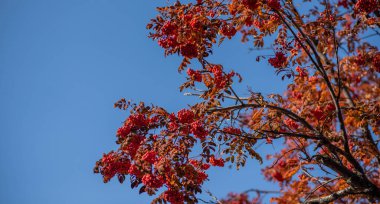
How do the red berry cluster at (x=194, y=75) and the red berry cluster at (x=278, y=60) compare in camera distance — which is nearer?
the red berry cluster at (x=194, y=75)

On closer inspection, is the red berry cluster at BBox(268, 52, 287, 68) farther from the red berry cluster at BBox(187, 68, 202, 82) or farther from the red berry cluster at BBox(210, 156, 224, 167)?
the red berry cluster at BBox(210, 156, 224, 167)

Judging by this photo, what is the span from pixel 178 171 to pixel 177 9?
A: 264 cm

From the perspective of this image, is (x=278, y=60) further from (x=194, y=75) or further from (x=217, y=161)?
(x=217, y=161)

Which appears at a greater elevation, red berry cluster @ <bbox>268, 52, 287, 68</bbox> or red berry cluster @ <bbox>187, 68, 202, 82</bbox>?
red berry cluster @ <bbox>268, 52, 287, 68</bbox>

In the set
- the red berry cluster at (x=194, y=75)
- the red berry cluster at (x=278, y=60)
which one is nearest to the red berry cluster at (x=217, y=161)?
the red berry cluster at (x=194, y=75)

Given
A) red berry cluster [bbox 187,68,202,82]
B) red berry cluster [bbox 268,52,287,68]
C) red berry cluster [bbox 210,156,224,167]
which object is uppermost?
red berry cluster [bbox 268,52,287,68]

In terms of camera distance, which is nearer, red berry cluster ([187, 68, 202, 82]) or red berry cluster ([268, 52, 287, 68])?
red berry cluster ([187, 68, 202, 82])

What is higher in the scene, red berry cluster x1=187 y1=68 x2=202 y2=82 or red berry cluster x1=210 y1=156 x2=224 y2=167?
red berry cluster x1=187 y1=68 x2=202 y2=82

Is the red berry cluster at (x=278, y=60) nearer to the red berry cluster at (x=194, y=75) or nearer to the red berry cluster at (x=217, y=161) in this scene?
the red berry cluster at (x=194, y=75)

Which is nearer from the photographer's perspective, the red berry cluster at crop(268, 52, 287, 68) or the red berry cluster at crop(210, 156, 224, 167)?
the red berry cluster at crop(210, 156, 224, 167)

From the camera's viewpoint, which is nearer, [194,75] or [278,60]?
[194,75]

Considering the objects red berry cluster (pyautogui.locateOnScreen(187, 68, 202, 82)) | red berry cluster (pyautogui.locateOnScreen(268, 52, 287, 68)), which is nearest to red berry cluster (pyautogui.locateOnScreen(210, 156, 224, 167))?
red berry cluster (pyautogui.locateOnScreen(187, 68, 202, 82))

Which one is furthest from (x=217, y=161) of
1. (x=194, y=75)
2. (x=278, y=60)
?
(x=278, y=60)

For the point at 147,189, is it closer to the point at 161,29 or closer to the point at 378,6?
the point at 161,29
